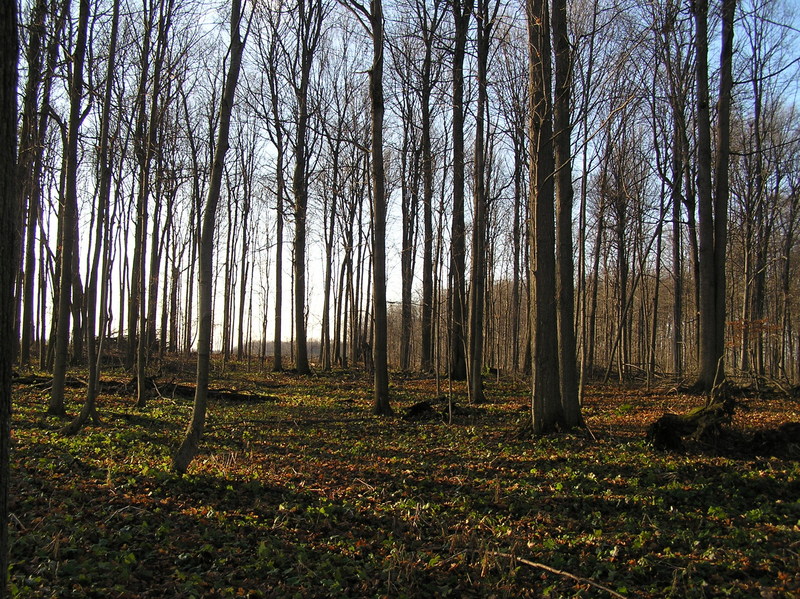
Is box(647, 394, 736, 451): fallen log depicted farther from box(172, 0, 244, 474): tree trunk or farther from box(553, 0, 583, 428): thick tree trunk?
box(172, 0, 244, 474): tree trunk

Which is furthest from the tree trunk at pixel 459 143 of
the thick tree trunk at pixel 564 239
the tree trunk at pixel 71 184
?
the tree trunk at pixel 71 184

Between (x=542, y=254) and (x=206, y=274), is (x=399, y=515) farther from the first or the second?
(x=542, y=254)

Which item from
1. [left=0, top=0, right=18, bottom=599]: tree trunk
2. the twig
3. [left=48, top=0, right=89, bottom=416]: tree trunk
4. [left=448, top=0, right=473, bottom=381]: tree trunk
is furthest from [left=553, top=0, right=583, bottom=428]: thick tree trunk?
[left=0, top=0, right=18, bottom=599]: tree trunk

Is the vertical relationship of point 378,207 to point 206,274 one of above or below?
above

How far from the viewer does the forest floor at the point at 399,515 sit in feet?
11.7

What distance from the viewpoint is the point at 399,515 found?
Answer: 486 cm

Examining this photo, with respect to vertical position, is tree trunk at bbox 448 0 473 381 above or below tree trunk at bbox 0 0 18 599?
above

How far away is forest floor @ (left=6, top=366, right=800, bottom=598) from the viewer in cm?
357

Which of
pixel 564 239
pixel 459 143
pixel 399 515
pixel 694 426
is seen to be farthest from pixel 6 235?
pixel 459 143

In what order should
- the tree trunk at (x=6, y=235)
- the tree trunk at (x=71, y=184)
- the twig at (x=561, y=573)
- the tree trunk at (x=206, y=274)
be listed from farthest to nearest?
1. the tree trunk at (x=71, y=184)
2. the tree trunk at (x=206, y=274)
3. the twig at (x=561, y=573)
4. the tree trunk at (x=6, y=235)

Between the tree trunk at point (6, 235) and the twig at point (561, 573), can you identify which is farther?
the twig at point (561, 573)

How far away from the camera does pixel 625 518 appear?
4.63m

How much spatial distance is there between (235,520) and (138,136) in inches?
344

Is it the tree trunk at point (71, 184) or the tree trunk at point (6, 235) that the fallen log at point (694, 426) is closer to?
the tree trunk at point (6, 235)
